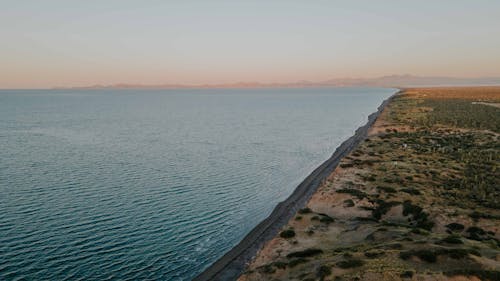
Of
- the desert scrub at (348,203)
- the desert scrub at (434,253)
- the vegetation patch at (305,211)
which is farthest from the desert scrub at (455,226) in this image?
the vegetation patch at (305,211)

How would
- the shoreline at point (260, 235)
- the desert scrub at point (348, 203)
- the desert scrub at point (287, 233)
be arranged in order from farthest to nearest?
the desert scrub at point (348, 203)
the desert scrub at point (287, 233)
the shoreline at point (260, 235)

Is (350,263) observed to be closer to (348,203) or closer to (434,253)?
(434,253)

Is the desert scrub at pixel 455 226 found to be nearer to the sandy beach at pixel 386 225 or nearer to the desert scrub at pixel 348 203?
the sandy beach at pixel 386 225

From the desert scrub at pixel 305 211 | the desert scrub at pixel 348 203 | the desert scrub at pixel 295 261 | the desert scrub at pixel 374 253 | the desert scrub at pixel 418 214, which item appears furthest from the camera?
the desert scrub at pixel 348 203

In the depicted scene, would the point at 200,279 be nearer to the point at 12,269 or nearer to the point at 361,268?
the point at 361,268

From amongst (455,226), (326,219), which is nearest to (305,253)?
(326,219)

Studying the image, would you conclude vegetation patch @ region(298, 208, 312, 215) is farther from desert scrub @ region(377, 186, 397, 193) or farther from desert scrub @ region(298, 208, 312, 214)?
desert scrub @ region(377, 186, 397, 193)

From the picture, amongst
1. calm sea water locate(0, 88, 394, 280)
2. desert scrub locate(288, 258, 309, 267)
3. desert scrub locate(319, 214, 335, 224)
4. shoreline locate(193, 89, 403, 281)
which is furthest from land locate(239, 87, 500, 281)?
calm sea water locate(0, 88, 394, 280)

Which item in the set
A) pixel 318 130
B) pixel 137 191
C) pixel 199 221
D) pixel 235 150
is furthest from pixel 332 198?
pixel 318 130
